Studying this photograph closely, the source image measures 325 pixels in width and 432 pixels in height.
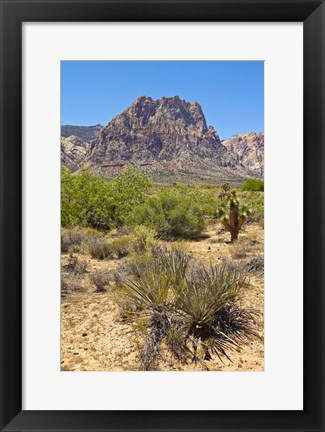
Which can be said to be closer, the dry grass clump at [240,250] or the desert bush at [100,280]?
the desert bush at [100,280]

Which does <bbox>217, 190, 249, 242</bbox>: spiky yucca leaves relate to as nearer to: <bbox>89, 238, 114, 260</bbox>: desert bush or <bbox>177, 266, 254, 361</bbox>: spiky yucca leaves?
<bbox>89, 238, 114, 260</bbox>: desert bush

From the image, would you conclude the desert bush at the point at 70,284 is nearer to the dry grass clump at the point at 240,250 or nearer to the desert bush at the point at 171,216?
the dry grass clump at the point at 240,250

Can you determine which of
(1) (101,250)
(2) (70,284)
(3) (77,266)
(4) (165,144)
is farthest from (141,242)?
A: (4) (165,144)

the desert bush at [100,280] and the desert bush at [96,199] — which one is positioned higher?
the desert bush at [96,199]
